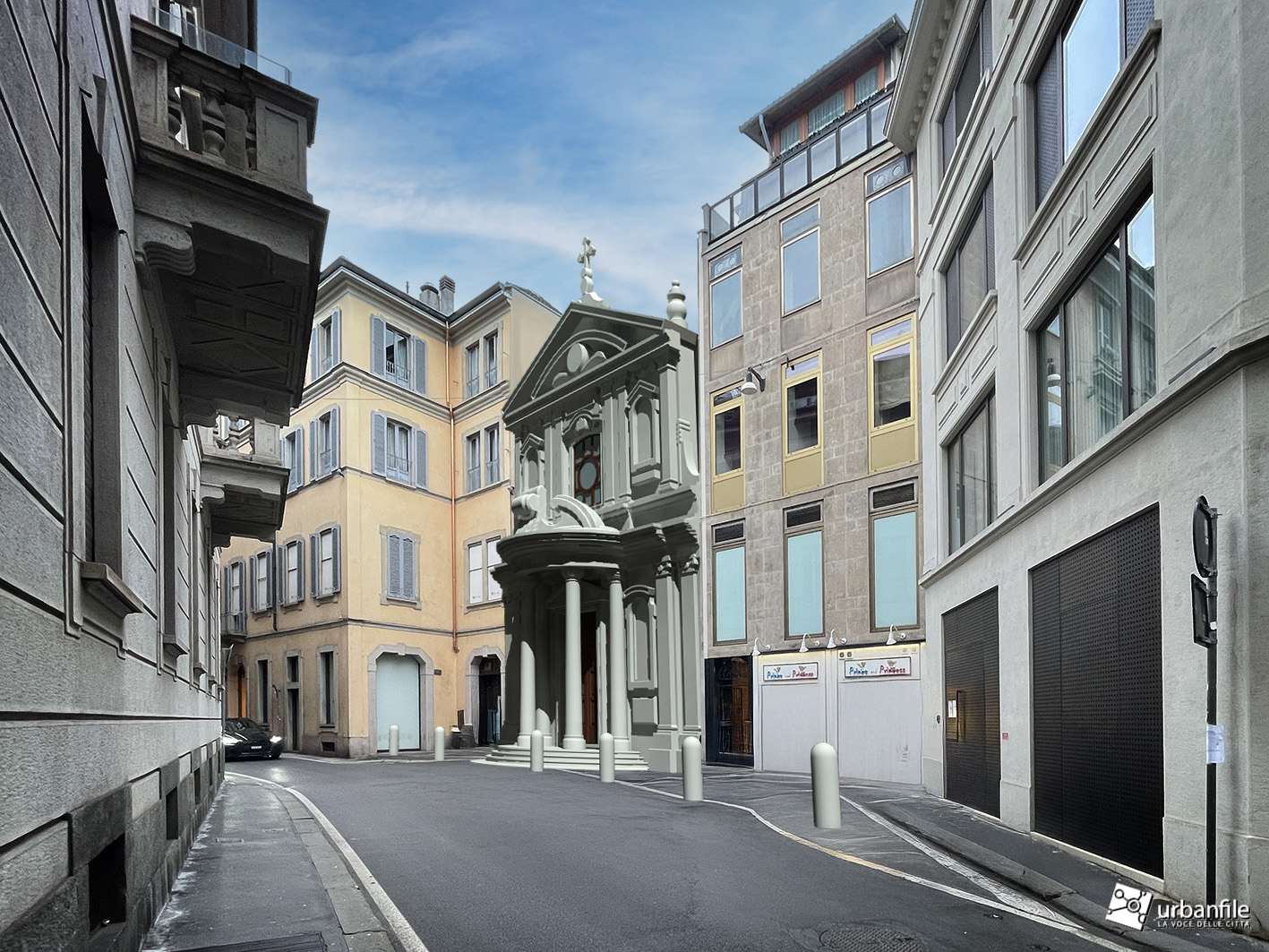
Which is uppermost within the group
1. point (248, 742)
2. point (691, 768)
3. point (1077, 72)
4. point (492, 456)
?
point (1077, 72)

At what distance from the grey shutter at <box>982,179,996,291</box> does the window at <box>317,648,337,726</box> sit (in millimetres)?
25493

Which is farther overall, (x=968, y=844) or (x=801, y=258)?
(x=801, y=258)

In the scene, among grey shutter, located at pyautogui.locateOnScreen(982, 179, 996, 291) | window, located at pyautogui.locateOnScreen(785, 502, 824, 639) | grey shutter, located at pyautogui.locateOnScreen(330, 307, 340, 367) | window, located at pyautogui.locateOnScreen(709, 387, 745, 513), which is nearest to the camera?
grey shutter, located at pyautogui.locateOnScreen(982, 179, 996, 291)

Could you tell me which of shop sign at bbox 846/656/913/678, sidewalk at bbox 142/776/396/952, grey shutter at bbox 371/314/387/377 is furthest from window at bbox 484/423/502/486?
sidewalk at bbox 142/776/396/952

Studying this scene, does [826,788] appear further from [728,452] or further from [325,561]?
[325,561]

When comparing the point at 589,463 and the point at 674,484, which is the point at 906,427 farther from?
the point at 589,463

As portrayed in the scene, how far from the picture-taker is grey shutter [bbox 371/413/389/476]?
3494 cm

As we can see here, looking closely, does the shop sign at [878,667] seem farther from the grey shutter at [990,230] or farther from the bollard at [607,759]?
the grey shutter at [990,230]

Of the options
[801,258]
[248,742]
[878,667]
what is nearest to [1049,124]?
[878,667]

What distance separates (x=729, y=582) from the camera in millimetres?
24828

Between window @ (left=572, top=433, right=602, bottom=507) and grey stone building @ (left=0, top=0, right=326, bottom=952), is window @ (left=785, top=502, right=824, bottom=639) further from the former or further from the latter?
grey stone building @ (left=0, top=0, right=326, bottom=952)

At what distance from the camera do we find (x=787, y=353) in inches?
958
